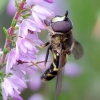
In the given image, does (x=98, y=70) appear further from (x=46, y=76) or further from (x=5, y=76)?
(x=5, y=76)

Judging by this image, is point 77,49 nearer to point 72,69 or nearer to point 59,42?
point 59,42

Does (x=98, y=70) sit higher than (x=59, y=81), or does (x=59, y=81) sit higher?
(x=59, y=81)

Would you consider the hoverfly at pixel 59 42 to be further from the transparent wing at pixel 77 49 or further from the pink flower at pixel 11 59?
the pink flower at pixel 11 59

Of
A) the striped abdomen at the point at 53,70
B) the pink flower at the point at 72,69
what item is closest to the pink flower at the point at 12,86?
the striped abdomen at the point at 53,70

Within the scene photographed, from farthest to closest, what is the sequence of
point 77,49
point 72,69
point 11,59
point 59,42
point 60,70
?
1. point 72,69
2. point 77,49
3. point 59,42
4. point 60,70
5. point 11,59

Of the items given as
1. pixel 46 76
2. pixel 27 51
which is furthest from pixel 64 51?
pixel 27 51

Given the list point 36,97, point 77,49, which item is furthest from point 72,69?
point 77,49
